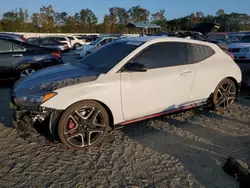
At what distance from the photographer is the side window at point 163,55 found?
3863 millimetres

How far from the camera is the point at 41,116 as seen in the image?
3.22 meters

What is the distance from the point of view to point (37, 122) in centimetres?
336

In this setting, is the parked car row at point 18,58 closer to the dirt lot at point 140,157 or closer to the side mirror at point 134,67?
the dirt lot at point 140,157

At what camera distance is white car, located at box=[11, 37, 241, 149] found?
324cm

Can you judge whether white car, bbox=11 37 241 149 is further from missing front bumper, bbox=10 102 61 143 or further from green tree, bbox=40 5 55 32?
green tree, bbox=40 5 55 32

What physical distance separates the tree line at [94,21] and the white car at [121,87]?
168 ft

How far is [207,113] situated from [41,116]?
125 inches

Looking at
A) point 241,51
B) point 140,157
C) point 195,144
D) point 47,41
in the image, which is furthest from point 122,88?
point 47,41

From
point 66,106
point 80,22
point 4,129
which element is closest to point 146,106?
point 66,106

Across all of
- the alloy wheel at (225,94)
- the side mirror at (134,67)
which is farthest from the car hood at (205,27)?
the side mirror at (134,67)

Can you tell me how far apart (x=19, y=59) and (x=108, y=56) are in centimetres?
391

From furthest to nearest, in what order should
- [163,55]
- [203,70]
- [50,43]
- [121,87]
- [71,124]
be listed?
[50,43]
[203,70]
[163,55]
[121,87]
[71,124]

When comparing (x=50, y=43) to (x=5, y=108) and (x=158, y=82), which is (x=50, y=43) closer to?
(x=5, y=108)

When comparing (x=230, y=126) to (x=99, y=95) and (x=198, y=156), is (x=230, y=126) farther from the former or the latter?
(x=99, y=95)
